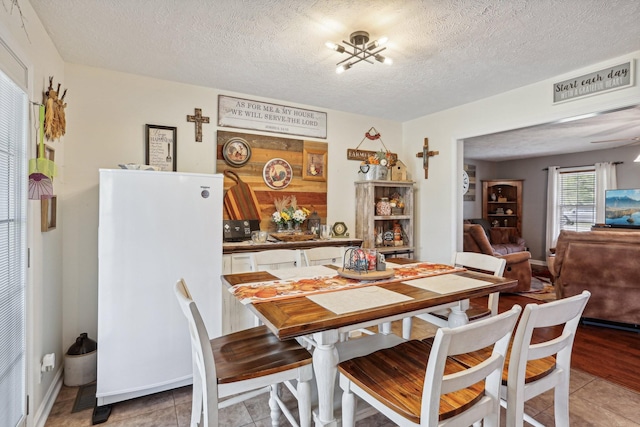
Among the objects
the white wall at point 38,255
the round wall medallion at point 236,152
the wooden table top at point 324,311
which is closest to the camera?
the wooden table top at point 324,311

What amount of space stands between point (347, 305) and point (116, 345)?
1.57 m

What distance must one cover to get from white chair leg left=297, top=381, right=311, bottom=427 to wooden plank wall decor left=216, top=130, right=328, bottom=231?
1.94m

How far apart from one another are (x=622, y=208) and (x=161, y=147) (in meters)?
7.35

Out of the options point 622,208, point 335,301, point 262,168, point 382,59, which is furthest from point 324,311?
point 622,208

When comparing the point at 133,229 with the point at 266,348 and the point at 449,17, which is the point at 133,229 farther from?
the point at 449,17

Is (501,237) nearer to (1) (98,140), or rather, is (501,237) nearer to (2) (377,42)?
(2) (377,42)

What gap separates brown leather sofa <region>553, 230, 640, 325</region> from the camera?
3.10 m

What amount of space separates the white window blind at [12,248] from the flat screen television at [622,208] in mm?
7797

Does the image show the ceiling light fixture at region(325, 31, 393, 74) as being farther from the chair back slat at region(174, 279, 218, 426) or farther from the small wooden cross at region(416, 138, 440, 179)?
the small wooden cross at region(416, 138, 440, 179)

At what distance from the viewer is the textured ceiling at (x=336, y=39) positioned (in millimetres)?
1781

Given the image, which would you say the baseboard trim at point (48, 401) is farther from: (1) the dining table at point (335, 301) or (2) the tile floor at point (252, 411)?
(1) the dining table at point (335, 301)

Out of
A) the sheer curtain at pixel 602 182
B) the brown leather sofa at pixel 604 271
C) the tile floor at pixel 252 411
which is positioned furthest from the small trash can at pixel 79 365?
the sheer curtain at pixel 602 182

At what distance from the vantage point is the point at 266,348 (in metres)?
1.60

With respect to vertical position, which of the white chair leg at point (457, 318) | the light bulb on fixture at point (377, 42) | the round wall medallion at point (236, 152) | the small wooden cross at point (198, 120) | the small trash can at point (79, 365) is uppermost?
the light bulb on fixture at point (377, 42)
